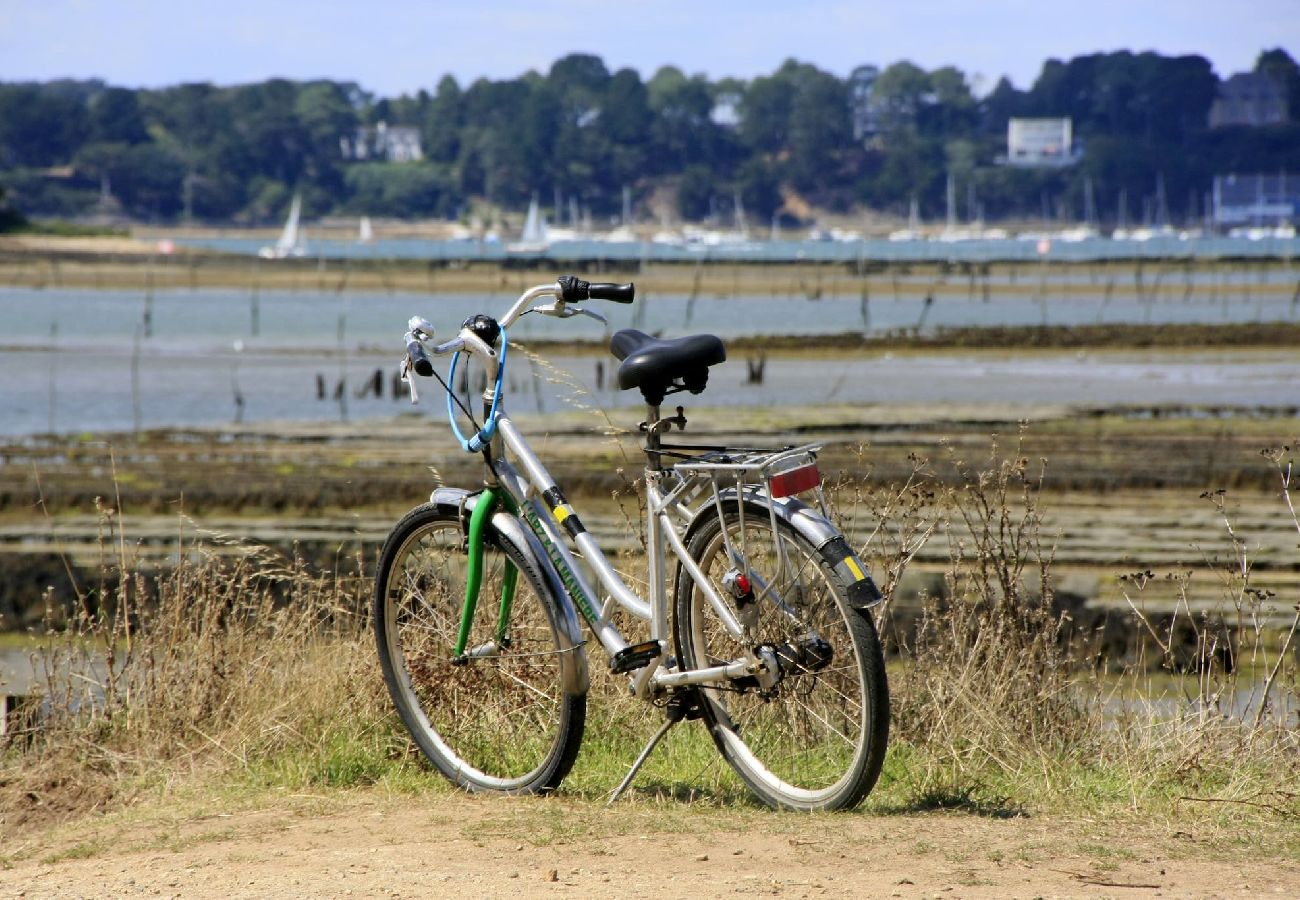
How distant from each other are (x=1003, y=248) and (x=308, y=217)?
80717 millimetres

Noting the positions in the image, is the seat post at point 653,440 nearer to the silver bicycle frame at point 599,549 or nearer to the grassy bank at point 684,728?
the silver bicycle frame at point 599,549

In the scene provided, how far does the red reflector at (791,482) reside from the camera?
4312 mm

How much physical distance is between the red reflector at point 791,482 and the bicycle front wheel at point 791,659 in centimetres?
8

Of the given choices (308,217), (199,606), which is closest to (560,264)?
(308,217)

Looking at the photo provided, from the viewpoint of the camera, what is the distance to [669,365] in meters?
4.43

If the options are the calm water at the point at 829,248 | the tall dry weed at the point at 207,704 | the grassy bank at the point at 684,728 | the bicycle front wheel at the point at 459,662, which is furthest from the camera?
the calm water at the point at 829,248

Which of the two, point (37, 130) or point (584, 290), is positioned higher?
point (37, 130)

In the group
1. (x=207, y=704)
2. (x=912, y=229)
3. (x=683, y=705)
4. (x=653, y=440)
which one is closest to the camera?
(x=653, y=440)

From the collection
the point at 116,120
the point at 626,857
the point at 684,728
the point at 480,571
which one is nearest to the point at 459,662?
the point at 480,571

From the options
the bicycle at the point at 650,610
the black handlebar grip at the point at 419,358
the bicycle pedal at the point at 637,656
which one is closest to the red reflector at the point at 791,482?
the bicycle at the point at 650,610

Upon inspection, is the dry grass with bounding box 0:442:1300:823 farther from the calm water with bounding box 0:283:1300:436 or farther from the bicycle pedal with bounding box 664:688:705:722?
the calm water with bounding box 0:283:1300:436

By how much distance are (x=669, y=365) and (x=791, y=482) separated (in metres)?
0.48

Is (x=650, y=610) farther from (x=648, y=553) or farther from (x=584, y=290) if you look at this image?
(x=584, y=290)

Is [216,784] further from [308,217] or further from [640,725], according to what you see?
[308,217]
